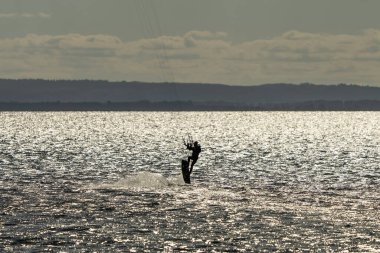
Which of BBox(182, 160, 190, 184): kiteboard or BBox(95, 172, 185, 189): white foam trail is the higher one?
BBox(182, 160, 190, 184): kiteboard

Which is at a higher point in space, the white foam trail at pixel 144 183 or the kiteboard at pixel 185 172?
the kiteboard at pixel 185 172

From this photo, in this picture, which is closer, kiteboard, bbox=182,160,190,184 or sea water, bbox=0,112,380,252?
sea water, bbox=0,112,380,252

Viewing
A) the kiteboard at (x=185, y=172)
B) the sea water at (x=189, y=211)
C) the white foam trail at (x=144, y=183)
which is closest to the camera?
the sea water at (x=189, y=211)

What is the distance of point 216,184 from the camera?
6994 centimetres

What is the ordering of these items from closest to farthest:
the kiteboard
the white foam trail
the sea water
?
the sea water, the white foam trail, the kiteboard

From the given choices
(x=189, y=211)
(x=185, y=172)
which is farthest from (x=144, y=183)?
(x=189, y=211)

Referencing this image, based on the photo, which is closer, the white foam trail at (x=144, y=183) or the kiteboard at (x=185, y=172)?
the white foam trail at (x=144, y=183)

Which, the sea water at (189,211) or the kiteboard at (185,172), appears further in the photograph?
the kiteboard at (185,172)

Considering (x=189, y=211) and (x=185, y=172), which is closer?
(x=189, y=211)

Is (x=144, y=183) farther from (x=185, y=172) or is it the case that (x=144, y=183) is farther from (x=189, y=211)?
(x=189, y=211)

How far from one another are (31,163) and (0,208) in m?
46.7

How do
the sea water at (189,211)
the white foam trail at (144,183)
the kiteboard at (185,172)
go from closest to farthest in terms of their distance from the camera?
1. the sea water at (189,211)
2. the white foam trail at (144,183)
3. the kiteboard at (185,172)

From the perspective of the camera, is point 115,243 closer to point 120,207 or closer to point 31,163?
point 120,207

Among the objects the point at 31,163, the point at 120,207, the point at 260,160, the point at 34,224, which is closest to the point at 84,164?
the point at 31,163
